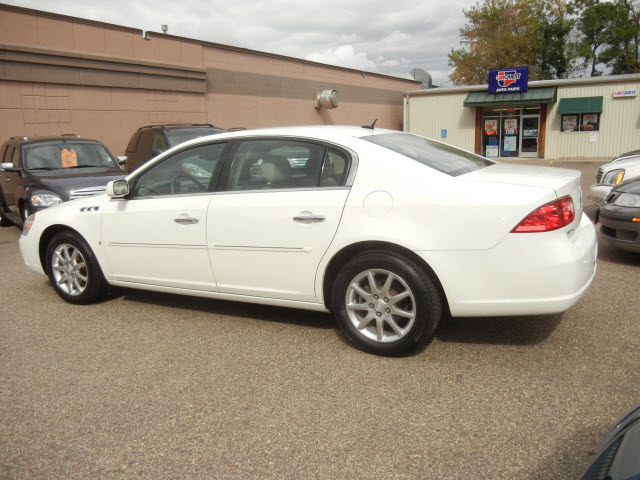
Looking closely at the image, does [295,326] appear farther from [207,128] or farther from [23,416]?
[207,128]

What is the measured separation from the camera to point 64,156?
9516 mm

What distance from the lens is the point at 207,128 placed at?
11.8m

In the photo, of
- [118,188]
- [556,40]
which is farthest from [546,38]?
[118,188]

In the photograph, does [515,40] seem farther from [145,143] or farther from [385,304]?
[385,304]

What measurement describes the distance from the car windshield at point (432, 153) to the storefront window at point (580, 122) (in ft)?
82.7

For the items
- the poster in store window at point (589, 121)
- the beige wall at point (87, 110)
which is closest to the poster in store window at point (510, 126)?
the poster in store window at point (589, 121)

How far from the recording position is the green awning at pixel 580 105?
25.5 metres

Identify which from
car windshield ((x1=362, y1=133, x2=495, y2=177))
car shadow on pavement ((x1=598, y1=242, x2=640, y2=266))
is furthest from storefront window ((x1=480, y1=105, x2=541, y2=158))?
car windshield ((x1=362, y1=133, x2=495, y2=177))

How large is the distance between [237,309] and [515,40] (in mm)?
41065

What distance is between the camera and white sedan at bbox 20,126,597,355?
330cm

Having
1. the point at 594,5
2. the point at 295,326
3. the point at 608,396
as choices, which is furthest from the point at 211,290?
the point at 594,5

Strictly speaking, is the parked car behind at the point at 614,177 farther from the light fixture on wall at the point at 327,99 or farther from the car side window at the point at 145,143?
the light fixture on wall at the point at 327,99

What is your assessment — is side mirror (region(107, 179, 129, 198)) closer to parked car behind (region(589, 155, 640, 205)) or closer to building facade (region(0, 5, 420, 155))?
parked car behind (region(589, 155, 640, 205))

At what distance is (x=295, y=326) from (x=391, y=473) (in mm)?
1994
